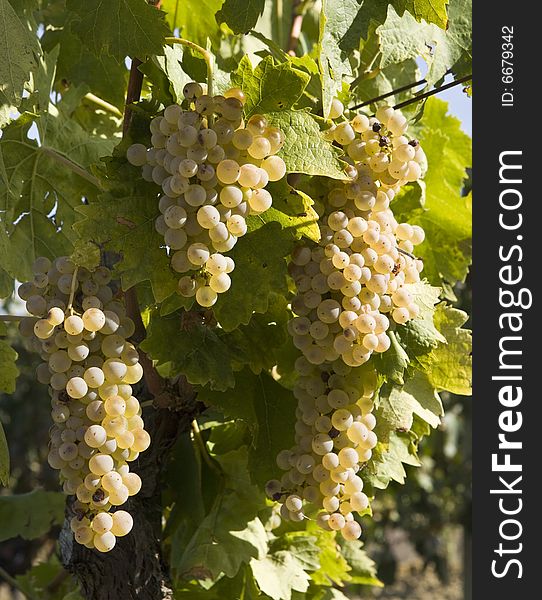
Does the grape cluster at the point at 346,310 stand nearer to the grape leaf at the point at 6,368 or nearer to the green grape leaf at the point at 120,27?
the green grape leaf at the point at 120,27

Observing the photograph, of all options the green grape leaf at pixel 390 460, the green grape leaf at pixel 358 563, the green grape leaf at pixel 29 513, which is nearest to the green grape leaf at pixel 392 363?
the green grape leaf at pixel 390 460

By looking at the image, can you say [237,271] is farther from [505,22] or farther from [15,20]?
[505,22]

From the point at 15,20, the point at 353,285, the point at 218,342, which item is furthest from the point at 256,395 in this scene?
the point at 15,20

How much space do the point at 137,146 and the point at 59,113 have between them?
37cm

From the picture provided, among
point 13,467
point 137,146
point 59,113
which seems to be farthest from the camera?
point 13,467

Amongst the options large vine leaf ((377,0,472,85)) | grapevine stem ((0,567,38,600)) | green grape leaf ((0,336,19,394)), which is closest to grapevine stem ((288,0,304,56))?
large vine leaf ((377,0,472,85))

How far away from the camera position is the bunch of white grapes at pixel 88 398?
2.64 ft

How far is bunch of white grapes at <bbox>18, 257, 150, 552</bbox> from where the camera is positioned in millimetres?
805

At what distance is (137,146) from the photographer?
34.0 inches

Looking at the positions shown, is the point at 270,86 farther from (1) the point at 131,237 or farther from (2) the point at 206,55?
(1) the point at 131,237

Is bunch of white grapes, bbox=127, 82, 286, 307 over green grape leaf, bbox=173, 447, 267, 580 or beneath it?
over

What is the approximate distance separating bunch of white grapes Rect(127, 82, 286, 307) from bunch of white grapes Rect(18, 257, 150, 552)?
91 mm

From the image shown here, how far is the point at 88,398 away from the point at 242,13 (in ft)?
1.43

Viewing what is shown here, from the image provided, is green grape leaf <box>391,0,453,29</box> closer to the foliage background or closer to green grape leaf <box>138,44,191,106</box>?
the foliage background
